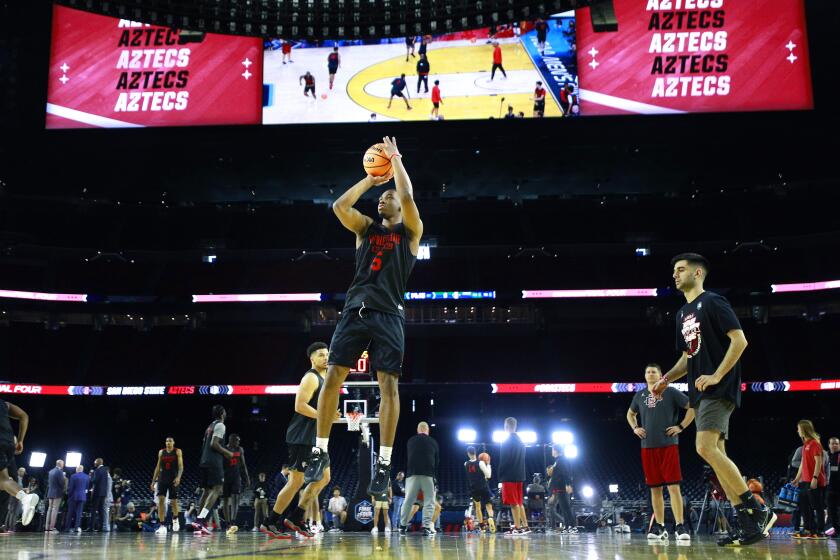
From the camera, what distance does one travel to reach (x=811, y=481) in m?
11.8

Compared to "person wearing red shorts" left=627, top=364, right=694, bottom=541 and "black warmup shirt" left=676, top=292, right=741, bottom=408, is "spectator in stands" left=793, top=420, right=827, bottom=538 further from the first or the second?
"black warmup shirt" left=676, top=292, right=741, bottom=408

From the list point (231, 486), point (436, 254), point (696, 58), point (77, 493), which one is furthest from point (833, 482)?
point (436, 254)

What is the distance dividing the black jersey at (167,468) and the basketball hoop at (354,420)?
12.6 feet

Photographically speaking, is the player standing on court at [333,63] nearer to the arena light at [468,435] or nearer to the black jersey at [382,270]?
the arena light at [468,435]

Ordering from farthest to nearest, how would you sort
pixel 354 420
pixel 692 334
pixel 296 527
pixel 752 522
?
pixel 354 420, pixel 296 527, pixel 692 334, pixel 752 522

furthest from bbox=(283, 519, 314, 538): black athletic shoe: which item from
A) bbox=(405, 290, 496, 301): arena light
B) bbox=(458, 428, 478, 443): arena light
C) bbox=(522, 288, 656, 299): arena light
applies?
bbox=(522, 288, 656, 299): arena light

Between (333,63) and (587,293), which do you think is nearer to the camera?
(333,63)

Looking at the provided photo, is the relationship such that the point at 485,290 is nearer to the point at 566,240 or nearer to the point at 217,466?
the point at 566,240

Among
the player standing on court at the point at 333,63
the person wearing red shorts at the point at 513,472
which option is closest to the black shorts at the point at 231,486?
the person wearing red shorts at the point at 513,472

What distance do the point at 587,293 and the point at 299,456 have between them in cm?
1941

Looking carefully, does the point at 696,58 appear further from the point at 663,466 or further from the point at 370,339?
the point at 370,339

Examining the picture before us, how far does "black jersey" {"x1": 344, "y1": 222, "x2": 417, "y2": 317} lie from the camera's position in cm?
545

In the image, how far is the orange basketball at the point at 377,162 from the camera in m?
5.65

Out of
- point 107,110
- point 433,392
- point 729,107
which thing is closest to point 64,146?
point 107,110
